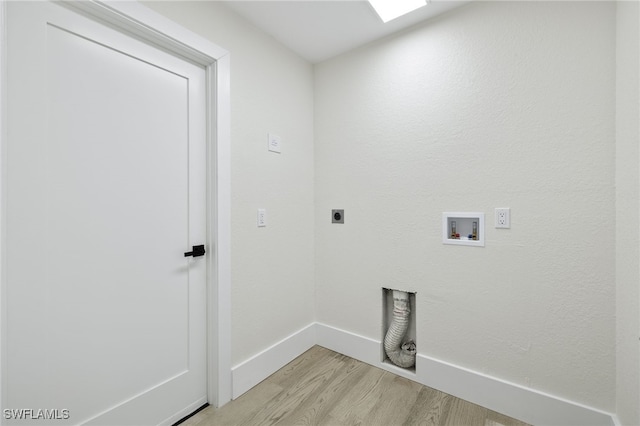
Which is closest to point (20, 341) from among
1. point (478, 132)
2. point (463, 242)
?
point (463, 242)

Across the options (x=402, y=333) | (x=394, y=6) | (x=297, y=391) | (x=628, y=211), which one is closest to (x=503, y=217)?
(x=628, y=211)

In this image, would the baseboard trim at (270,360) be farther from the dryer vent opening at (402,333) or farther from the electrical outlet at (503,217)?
the electrical outlet at (503,217)

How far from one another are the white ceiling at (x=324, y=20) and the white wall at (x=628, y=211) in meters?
0.84

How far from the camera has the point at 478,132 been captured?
1.61m

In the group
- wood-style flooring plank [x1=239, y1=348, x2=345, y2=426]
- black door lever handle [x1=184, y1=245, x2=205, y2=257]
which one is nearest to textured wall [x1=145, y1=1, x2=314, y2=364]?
black door lever handle [x1=184, y1=245, x2=205, y2=257]

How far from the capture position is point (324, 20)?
177 centimetres

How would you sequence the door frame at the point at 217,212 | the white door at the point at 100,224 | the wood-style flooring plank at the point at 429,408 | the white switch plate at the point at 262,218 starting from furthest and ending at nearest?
the white switch plate at the point at 262,218
the door frame at the point at 217,212
the wood-style flooring plank at the point at 429,408
the white door at the point at 100,224

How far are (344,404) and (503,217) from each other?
1425 millimetres

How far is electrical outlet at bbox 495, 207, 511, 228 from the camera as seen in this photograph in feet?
5.00

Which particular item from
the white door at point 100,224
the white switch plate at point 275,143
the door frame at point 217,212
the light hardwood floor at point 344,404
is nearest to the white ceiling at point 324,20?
the door frame at point 217,212

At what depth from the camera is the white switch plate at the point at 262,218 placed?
1857mm

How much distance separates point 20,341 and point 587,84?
272cm

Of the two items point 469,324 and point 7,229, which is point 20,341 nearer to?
point 7,229

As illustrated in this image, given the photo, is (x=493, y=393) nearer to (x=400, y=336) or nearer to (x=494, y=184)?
(x=400, y=336)
